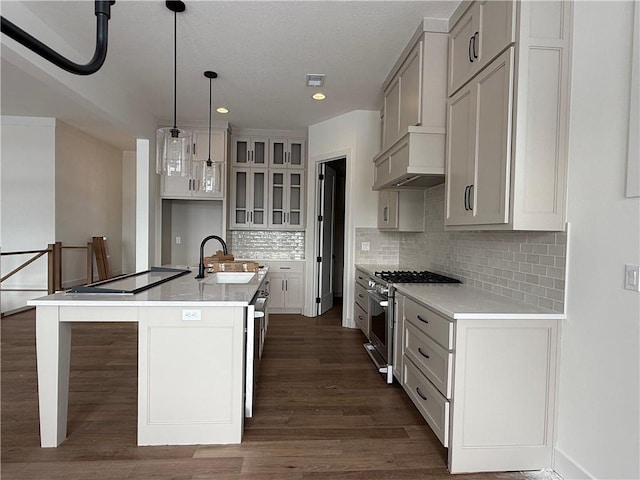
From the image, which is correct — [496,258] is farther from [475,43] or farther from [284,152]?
[284,152]

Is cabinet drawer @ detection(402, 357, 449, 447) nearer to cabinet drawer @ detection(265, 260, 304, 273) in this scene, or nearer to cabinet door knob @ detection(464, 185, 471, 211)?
cabinet door knob @ detection(464, 185, 471, 211)

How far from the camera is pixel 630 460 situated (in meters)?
1.55

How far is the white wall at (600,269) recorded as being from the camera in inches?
62.3

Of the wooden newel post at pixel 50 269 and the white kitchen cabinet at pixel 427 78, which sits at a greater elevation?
the white kitchen cabinet at pixel 427 78

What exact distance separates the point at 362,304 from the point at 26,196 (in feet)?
18.3

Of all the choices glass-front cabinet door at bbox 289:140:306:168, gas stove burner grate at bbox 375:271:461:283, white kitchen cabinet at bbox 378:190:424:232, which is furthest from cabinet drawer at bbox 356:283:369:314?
glass-front cabinet door at bbox 289:140:306:168

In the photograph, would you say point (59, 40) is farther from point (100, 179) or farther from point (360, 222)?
point (100, 179)

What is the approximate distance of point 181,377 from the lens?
6.93 ft

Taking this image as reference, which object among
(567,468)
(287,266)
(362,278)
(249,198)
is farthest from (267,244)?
(567,468)

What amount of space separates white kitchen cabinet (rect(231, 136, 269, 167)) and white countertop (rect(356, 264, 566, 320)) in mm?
3716

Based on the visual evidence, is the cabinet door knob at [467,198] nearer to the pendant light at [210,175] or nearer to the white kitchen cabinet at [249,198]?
the pendant light at [210,175]

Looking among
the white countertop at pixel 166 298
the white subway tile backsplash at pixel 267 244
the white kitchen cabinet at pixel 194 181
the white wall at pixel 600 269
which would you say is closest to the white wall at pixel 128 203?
the white kitchen cabinet at pixel 194 181

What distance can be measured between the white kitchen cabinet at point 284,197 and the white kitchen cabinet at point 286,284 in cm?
67

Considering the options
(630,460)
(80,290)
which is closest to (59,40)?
(80,290)
